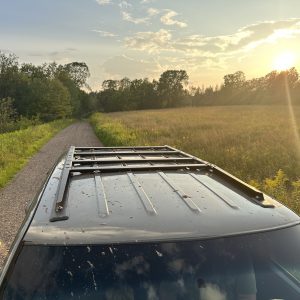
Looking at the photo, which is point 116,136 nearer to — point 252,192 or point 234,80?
point 252,192

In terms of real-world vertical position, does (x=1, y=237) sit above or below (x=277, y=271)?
below

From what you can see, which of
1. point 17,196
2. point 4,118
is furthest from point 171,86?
point 17,196

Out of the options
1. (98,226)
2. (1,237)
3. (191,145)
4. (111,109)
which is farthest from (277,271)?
(111,109)

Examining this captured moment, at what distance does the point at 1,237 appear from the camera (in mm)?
6773

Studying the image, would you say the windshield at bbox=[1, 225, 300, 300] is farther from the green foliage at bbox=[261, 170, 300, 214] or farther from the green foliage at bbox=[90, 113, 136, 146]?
the green foliage at bbox=[90, 113, 136, 146]

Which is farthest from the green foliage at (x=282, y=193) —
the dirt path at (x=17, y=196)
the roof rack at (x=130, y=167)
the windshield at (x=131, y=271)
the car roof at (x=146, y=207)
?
the windshield at (x=131, y=271)

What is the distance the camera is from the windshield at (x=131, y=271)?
196 centimetres

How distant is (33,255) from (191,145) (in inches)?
523

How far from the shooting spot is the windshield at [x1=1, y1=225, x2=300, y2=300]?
1.96 meters

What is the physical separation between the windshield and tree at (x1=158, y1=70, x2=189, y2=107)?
342 ft

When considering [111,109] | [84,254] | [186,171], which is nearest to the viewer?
[84,254]

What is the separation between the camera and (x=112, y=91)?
105m

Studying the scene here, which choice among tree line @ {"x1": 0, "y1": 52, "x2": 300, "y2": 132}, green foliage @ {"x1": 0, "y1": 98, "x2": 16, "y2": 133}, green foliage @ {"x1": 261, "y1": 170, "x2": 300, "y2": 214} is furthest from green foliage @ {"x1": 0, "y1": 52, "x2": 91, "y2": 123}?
green foliage @ {"x1": 261, "y1": 170, "x2": 300, "y2": 214}

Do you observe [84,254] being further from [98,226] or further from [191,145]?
[191,145]
